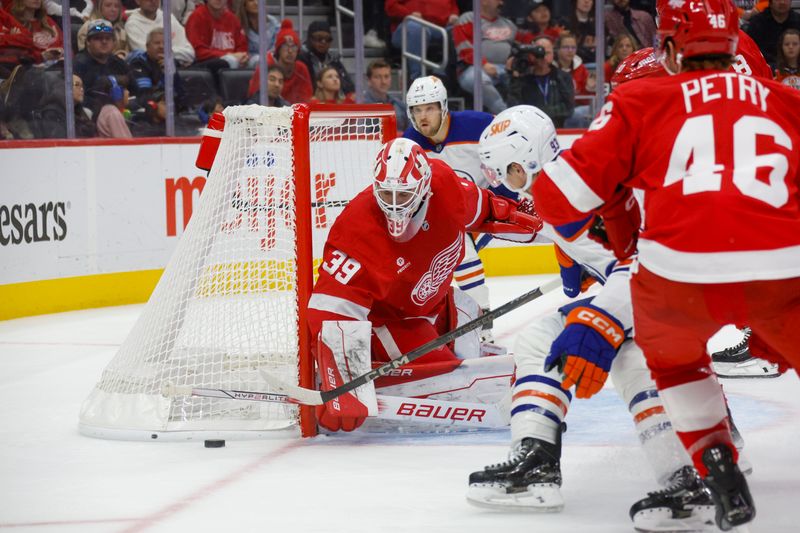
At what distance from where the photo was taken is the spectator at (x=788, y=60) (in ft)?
23.6

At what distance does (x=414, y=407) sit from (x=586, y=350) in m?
1.04

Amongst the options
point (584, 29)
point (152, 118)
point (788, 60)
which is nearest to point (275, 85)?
point (152, 118)

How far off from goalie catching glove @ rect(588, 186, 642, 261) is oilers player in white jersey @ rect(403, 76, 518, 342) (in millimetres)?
2381

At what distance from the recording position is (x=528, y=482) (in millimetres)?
2516

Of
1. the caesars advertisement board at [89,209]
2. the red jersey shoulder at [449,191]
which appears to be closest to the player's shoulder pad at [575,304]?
the red jersey shoulder at [449,191]

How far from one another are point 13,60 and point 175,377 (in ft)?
9.65

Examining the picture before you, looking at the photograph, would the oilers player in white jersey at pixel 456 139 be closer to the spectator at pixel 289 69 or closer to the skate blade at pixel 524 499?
the spectator at pixel 289 69

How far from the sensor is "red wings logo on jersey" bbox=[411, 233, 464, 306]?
3443 millimetres

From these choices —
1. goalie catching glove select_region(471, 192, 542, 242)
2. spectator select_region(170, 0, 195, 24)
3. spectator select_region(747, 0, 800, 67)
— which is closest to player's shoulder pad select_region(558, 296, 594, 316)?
goalie catching glove select_region(471, 192, 542, 242)

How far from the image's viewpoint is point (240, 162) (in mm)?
3602

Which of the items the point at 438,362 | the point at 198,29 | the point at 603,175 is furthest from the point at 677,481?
the point at 198,29

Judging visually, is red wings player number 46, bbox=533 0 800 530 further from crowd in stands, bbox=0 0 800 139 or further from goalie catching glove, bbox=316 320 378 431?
crowd in stands, bbox=0 0 800 139

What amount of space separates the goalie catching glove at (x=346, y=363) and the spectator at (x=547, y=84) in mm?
4379

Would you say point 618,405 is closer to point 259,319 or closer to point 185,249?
point 259,319
